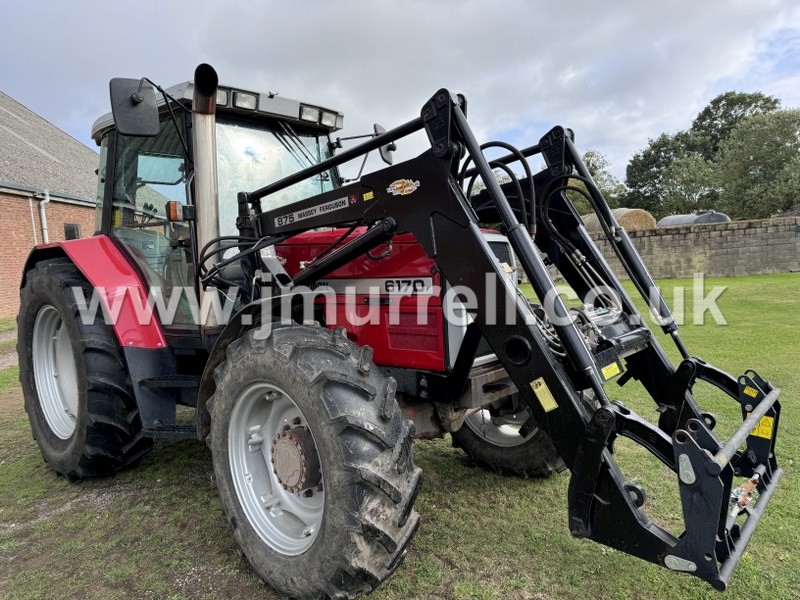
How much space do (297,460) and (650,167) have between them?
4937cm

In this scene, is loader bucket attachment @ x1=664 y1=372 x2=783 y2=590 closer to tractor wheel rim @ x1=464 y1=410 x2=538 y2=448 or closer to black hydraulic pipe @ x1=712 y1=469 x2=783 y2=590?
black hydraulic pipe @ x1=712 y1=469 x2=783 y2=590

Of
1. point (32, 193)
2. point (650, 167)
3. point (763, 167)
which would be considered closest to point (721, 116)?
point (650, 167)

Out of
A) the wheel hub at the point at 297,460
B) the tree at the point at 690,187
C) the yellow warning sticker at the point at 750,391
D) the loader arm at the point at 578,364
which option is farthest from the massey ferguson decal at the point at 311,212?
the tree at the point at 690,187

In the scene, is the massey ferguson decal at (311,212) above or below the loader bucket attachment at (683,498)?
above

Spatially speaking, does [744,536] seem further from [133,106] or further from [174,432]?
[133,106]

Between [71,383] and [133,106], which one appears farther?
[71,383]

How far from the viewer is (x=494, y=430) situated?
144 inches

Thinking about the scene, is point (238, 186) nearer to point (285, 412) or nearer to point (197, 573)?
point (285, 412)

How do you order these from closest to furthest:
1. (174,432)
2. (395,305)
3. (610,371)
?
1. (610,371)
2. (395,305)
3. (174,432)

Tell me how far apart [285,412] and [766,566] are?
88.4 inches

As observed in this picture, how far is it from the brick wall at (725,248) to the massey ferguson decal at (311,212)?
13.6 meters

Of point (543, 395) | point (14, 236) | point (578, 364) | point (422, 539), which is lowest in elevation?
point (422, 539)

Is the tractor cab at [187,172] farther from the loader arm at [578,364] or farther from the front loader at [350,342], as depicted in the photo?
the loader arm at [578,364]

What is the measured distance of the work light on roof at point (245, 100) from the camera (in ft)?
10.7
